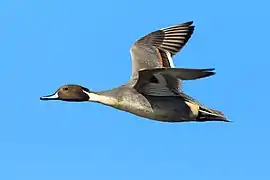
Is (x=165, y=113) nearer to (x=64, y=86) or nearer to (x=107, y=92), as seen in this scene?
(x=107, y=92)

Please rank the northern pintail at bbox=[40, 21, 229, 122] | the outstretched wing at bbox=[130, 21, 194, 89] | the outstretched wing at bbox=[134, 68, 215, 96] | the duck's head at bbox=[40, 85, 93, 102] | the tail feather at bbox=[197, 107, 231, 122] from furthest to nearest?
1. the outstretched wing at bbox=[130, 21, 194, 89]
2. the duck's head at bbox=[40, 85, 93, 102]
3. the tail feather at bbox=[197, 107, 231, 122]
4. the northern pintail at bbox=[40, 21, 229, 122]
5. the outstretched wing at bbox=[134, 68, 215, 96]

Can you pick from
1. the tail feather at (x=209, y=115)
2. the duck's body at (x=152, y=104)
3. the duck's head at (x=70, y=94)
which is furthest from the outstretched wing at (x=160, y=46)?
the tail feather at (x=209, y=115)

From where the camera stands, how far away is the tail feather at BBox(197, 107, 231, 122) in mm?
12422

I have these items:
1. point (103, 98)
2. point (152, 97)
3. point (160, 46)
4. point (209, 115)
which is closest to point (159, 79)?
point (152, 97)

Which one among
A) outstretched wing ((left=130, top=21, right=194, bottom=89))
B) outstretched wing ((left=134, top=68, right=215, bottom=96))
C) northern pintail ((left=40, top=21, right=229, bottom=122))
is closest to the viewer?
outstretched wing ((left=134, top=68, right=215, bottom=96))

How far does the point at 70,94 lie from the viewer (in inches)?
504

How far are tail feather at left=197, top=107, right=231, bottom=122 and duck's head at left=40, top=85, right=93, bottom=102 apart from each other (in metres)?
1.82

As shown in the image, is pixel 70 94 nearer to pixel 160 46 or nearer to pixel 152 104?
pixel 152 104

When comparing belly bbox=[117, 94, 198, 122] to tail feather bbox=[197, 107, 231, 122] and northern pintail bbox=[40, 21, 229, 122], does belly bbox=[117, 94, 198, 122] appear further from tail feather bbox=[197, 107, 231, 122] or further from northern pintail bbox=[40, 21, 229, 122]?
tail feather bbox=[197, 107, 231, 122]

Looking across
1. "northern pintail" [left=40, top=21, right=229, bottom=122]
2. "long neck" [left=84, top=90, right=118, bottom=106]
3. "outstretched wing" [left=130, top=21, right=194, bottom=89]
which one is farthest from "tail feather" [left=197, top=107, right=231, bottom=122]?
"outstretched wing" [left=130, top=21, right=194, bottom=89]

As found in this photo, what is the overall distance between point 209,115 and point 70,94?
223cm

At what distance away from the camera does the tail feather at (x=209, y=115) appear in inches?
489

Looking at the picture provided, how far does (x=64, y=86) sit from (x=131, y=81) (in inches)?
42.2

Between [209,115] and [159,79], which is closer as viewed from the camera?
[159,79]
